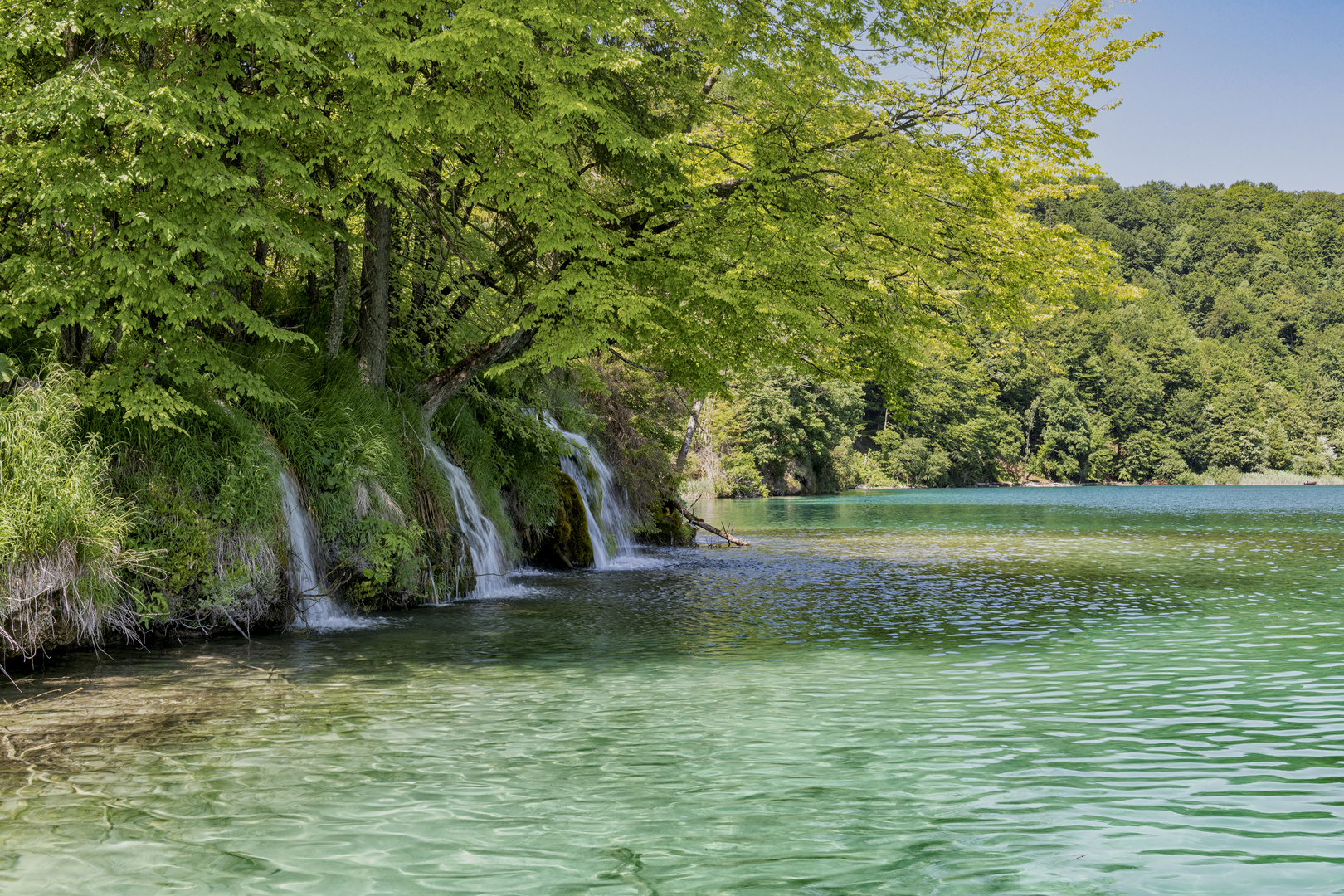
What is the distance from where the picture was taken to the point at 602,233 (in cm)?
1455

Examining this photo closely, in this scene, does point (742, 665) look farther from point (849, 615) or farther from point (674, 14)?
point (674, 14)

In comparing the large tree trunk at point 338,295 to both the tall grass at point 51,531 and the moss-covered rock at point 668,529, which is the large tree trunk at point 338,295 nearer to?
the tall grass at point 51,531

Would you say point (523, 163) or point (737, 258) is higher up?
point (523, 163)

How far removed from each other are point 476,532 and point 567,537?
12.5 feet

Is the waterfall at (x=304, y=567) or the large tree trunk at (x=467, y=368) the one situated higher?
the large tree trunk at (x=467, y=368)

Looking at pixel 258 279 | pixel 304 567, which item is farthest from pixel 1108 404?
pixel 304 567

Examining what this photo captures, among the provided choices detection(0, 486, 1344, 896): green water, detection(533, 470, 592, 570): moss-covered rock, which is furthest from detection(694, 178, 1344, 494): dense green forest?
detection(0, 486, 1344, 896): green water

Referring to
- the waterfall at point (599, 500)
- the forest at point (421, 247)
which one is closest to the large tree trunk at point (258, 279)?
the forest at point (421, 247)

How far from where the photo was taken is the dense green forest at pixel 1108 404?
71062mm

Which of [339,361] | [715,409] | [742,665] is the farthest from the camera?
[715,409]

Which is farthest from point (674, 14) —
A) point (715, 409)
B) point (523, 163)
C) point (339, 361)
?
point (715, 409)

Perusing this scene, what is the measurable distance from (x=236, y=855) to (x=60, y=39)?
34.8 feet

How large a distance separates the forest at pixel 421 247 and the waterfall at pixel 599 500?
89cm

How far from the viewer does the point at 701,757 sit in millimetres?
7160
